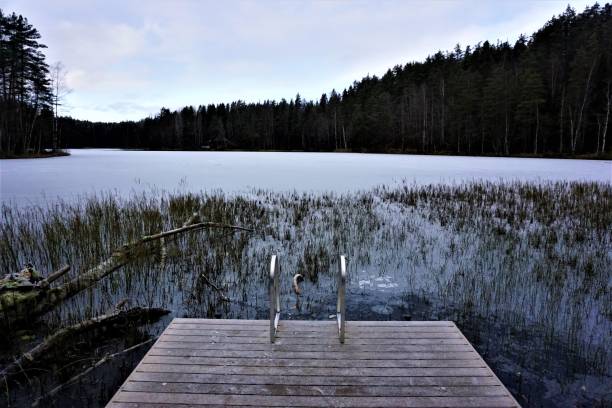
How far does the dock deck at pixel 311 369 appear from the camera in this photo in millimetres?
2559

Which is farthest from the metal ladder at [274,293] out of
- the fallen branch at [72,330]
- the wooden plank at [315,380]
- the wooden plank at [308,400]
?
the fallen branch at [72,330]

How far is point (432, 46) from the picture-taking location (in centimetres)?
8544

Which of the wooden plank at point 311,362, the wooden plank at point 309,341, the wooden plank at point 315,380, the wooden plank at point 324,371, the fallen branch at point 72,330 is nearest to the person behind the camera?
the wooden plank at point 315,380

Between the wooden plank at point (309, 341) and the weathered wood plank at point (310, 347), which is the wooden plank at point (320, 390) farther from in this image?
the wooden plank at point (309, 341)

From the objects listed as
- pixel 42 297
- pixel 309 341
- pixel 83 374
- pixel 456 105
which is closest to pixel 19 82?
pixel 42 297

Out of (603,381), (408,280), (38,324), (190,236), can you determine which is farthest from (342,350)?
(190,236)

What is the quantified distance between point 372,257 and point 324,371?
458cm

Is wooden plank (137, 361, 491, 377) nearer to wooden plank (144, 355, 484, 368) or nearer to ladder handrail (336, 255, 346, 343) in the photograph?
wooden plank (144, 355, 484, 368)

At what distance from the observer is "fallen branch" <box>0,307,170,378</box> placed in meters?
3.45

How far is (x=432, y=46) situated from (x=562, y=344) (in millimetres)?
94156

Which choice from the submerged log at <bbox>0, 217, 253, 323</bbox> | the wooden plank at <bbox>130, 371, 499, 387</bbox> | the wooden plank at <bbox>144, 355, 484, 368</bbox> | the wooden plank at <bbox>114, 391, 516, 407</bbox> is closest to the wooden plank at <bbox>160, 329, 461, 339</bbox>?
the wooden plank at <bbox>144, 355, 484, 368</bbox>

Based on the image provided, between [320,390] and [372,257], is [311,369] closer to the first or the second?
[320,390]

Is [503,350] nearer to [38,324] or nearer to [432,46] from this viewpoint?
[38,324]

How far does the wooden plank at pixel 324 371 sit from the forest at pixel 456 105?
4034cm
